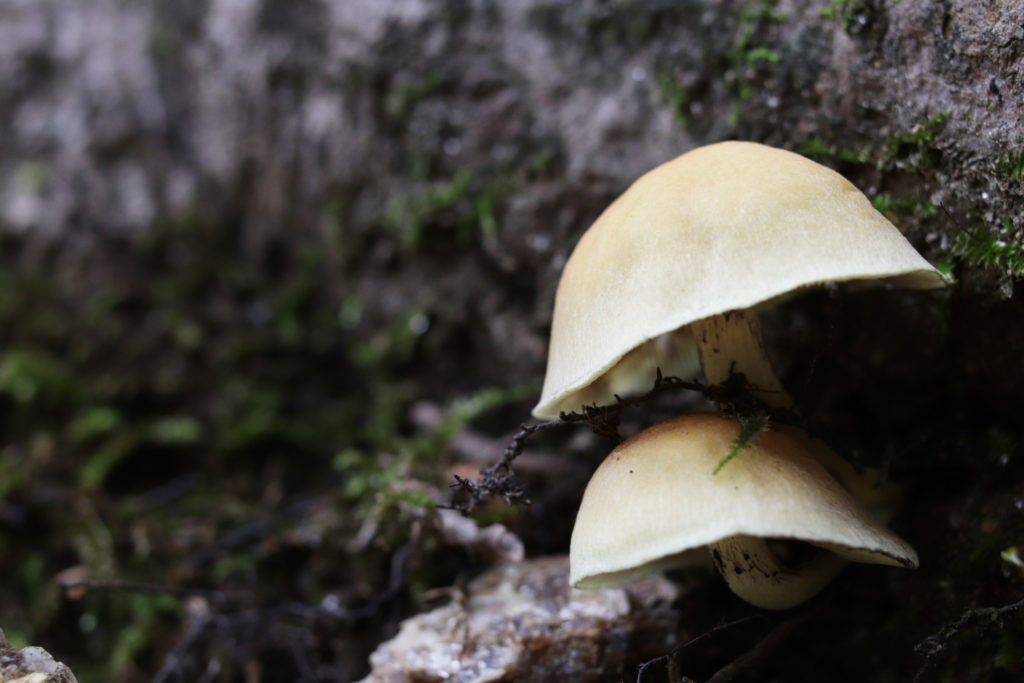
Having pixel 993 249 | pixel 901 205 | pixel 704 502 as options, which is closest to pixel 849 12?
pixel 901 205

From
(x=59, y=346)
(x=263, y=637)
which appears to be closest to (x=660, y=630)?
(x=263, y=637)

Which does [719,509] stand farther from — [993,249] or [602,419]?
[993,249]

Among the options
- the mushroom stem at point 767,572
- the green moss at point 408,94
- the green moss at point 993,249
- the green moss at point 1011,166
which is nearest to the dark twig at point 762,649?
the mushroom stem at point 767,572

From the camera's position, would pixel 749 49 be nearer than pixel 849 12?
No

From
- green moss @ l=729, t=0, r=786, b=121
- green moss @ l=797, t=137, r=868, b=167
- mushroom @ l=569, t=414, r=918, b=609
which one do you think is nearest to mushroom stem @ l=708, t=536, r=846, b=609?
mushroom @ l=569, t=414, r=918, b=609

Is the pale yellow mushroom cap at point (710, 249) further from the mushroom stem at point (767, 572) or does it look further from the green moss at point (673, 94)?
the green moss at point (673, 94)

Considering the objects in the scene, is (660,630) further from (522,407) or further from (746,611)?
(522,407)

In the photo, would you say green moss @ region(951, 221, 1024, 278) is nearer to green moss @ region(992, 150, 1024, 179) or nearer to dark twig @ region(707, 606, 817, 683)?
green moss @ region(992, 150, 1024, 179)
